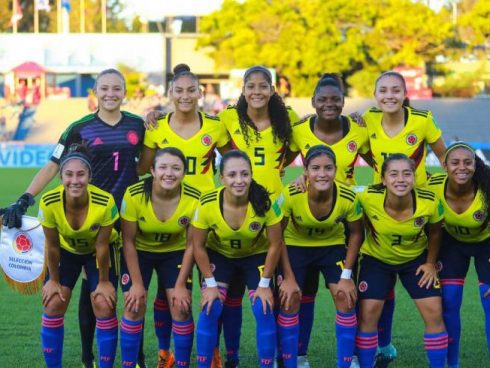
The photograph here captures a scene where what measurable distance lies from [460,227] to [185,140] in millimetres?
1855

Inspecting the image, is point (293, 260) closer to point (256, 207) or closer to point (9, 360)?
point (256, 207)

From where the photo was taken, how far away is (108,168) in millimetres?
5922

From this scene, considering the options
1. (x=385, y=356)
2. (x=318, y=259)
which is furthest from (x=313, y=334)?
(x=318, y=259)

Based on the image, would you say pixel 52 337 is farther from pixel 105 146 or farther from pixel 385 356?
pixel 385 356

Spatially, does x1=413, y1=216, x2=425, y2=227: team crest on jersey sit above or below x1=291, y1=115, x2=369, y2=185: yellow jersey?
below

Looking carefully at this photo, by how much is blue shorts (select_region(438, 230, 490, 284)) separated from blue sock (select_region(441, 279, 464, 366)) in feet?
0.17

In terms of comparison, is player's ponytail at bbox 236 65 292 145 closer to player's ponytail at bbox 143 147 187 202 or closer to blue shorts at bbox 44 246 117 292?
player's ponytail at bbox 143 147 187 202

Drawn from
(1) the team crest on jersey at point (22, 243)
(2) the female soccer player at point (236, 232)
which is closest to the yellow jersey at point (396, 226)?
(2) the female soccer player at point (236, 232)

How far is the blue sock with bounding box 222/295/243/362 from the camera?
593 centimetres

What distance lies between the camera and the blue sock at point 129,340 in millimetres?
5504

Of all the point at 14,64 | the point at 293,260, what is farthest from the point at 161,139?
the point at 14,64

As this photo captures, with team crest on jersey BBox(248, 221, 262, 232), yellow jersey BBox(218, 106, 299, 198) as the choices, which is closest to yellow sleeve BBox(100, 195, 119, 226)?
team crest on jersey BBox(248, 221, 262, 232)

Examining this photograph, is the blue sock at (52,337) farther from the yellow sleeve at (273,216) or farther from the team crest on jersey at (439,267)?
the team crest on jersey at (439,267)

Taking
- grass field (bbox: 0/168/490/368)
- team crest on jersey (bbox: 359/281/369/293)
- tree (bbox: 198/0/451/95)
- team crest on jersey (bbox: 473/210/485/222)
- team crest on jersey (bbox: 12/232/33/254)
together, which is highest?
tree (bbox: 198/0/451/95)
